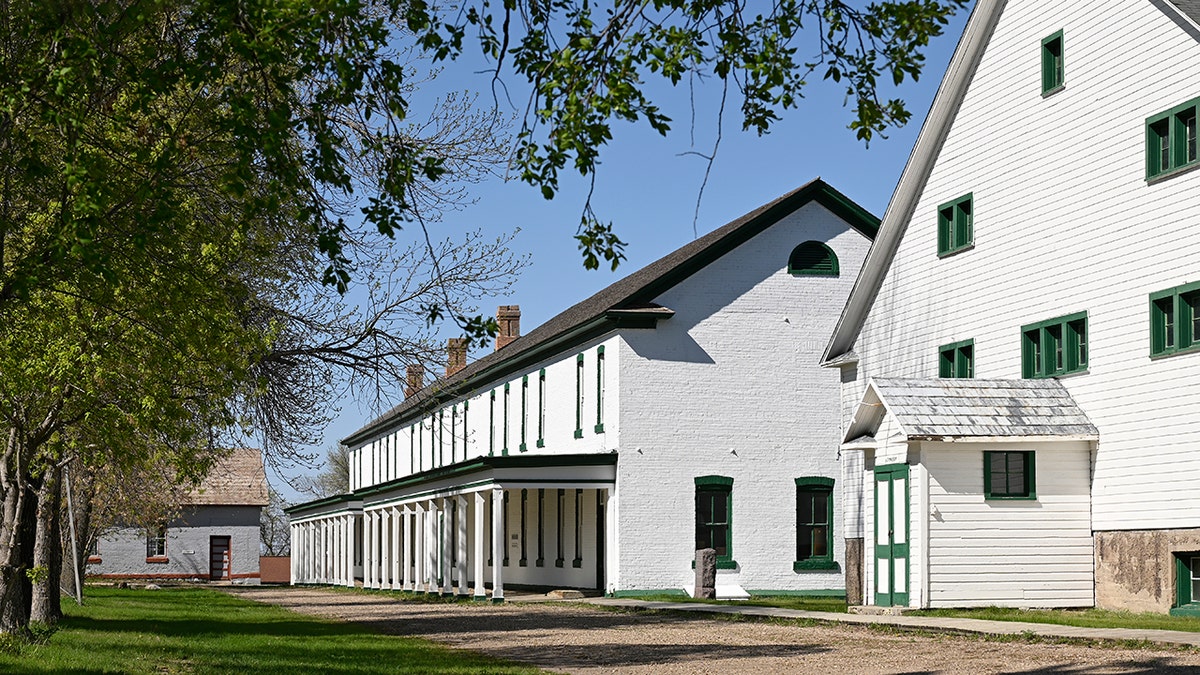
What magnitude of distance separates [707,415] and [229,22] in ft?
88.2

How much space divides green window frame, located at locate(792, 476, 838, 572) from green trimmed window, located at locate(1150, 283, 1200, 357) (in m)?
13.7

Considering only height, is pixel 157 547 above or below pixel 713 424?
below

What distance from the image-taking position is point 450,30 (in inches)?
354

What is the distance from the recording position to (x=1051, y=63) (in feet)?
80.8

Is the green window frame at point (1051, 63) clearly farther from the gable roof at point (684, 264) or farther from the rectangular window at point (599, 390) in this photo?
the rectangular window at point (599, 390)

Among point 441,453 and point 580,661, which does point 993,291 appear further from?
point 441,453

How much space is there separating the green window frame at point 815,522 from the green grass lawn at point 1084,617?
11628mm

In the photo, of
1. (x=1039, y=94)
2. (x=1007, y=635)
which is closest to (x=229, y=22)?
(x=1007, y=635)

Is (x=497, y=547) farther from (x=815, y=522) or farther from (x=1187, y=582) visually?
(x=1187, y=582)

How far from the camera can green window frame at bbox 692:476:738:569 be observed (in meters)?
→ 33.9

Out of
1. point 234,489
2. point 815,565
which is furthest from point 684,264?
point 234,489

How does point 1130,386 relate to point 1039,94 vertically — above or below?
below

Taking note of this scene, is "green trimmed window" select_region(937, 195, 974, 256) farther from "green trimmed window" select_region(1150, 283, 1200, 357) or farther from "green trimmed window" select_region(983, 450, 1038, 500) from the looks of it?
"green trimmed window" select_region(1150, 283, 1200, 357)

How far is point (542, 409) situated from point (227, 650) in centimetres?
2183
